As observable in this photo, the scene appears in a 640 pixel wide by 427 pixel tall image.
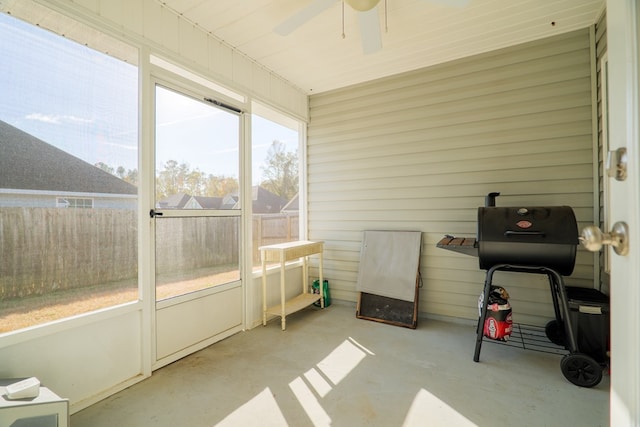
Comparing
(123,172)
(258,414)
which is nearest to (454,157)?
(258,414)

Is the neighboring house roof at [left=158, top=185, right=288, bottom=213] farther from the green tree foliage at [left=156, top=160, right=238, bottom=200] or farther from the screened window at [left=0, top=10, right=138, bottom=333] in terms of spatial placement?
the screened window at [left=0, top=10, right=138, bottom=333]

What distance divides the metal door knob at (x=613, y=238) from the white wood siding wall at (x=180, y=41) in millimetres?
2952

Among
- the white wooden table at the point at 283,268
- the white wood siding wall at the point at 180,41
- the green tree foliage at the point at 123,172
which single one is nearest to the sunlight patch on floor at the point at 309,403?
the white wooden table at the point at 283,268

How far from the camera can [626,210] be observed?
73 centimetres

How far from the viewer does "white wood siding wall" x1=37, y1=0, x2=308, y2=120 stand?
211 cm

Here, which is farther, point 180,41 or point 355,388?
point 180,41

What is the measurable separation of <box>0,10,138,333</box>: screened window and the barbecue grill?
2.88m

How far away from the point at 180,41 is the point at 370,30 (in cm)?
165

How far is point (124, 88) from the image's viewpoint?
2297mm

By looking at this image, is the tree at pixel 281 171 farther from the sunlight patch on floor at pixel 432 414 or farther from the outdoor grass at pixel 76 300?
the sunlight patch on floor at pixel 432 414

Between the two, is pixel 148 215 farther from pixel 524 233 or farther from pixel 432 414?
pixel 524 233

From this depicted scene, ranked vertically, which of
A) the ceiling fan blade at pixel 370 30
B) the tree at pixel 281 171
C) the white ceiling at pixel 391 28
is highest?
the white ceiling at pixel 391 28

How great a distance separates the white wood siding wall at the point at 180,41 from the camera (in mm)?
2105

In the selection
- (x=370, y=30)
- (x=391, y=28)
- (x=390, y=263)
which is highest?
(x=391, y=28)
